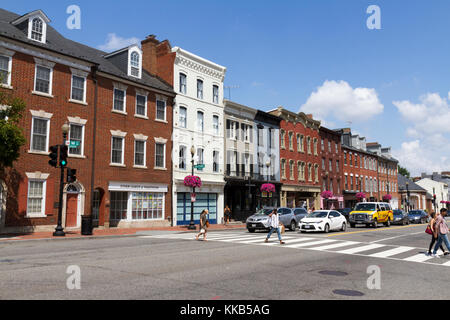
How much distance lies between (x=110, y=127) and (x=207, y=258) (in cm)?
1723

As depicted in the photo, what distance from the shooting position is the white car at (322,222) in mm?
22469

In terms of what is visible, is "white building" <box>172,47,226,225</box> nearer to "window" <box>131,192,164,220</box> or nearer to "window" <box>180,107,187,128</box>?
"window" <box>180,107,187,128</box>

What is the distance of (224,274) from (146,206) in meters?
20.4

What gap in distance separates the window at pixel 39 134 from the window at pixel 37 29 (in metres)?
5.11

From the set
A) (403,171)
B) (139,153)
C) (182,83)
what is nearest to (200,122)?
(182,83)

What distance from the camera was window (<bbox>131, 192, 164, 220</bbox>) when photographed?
90.3 feet

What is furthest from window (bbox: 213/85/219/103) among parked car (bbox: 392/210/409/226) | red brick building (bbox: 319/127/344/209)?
red brick building (bbox: 319/127/344/209)

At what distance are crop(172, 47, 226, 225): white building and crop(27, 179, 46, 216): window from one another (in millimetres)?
10668

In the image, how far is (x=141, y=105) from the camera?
2847 cm

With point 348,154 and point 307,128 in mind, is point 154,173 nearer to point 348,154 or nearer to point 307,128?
point 307,128

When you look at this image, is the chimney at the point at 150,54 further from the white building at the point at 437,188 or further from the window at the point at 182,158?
the white building at the point at 437,188

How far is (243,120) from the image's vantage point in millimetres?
38781

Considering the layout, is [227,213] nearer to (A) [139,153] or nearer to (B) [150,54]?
(A) [139,153]
